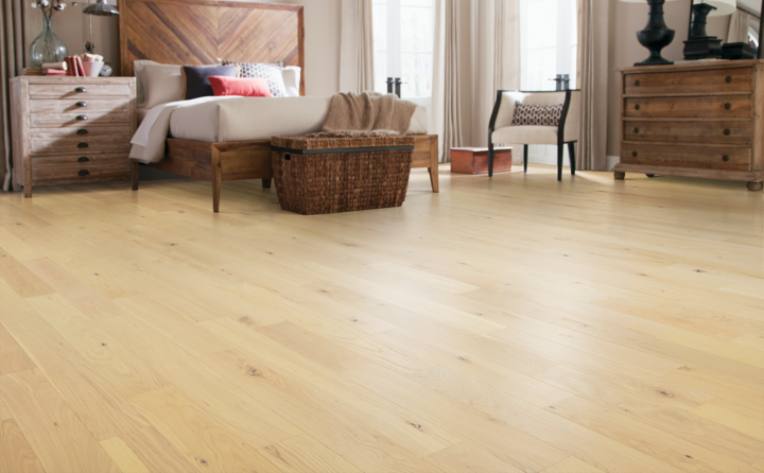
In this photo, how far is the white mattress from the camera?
14.2ft

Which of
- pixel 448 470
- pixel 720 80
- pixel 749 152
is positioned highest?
pixel 720 80

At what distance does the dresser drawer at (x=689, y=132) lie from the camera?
4.90m

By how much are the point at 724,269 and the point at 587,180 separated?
2991 mm

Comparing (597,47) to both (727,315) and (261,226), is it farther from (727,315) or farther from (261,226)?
(727,315)

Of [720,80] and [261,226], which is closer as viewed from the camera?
[261,226]

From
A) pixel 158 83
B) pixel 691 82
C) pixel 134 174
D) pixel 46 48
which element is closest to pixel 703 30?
pixel 691 82

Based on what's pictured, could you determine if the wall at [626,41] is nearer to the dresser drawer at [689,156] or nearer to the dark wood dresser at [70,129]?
A: the dresser drawer at [689,156]

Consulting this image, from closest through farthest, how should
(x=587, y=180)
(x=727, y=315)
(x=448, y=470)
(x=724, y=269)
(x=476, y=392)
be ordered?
(x=448, y=470) < (x=476, y=392) < (x=727, y=315) < (x=724, y=269) < (x=587, y=180)

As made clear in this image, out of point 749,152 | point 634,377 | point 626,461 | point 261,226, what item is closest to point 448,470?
point 626,461

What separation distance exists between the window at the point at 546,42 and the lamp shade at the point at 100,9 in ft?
11.0

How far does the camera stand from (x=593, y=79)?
626 cm

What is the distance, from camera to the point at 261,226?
3.76 metres

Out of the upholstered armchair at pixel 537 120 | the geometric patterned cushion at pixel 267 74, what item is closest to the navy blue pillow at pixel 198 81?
the geometric patterned cushion at pixel 267 74

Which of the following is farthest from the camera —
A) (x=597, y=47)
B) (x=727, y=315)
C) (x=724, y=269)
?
(x=597, y=47)
